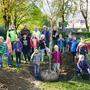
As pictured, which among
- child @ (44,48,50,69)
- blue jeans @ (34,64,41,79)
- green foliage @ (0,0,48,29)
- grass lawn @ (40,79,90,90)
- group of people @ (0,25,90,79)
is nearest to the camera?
grass lawn @ (40,79,90,90)

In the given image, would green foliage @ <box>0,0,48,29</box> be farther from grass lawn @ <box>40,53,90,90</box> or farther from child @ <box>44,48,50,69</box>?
grass lawn @ <box>40,53,90,90</box>

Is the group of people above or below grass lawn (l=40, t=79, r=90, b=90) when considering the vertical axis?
above

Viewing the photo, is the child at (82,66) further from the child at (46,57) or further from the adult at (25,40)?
the adult at (25,40)

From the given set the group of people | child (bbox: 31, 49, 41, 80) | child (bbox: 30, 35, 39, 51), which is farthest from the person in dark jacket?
child (bbox: 31, 49, 41, 80)

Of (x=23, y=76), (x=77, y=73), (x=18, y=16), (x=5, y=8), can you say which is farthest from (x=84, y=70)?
(x=18, y=16)

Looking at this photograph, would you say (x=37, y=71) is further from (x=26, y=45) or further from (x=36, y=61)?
(x=26, y=45)

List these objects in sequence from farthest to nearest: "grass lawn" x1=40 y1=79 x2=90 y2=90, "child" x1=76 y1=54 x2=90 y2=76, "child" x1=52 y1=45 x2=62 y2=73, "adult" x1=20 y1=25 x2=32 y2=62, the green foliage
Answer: the green foliage → "adult" x1=20 y1=25 x2=32 y2=62 → "child" x1=76 y1=54 x2=90 y2=76 → "child" x1=52 y1=45 x2=62 y2=73 → "grass lawn" x1=40 y1=79 x2=90 y2=90

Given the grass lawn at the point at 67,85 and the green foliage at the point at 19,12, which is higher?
the green foliage at the point at 19,12

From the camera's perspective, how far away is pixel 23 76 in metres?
21.3

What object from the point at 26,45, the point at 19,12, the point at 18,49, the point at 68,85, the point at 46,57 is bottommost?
the point at 68,85

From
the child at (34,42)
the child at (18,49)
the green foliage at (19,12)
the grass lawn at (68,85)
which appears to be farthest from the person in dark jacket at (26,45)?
the green foliage at (19,12)

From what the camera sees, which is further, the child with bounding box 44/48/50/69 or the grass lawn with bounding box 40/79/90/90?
the child with bounding box 44/48/50/69

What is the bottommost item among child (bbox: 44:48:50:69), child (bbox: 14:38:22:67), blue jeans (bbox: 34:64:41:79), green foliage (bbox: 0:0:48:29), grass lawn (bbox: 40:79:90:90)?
grass lawn (bbox: 40:79:90:90)

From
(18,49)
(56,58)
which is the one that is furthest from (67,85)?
(18,49)
